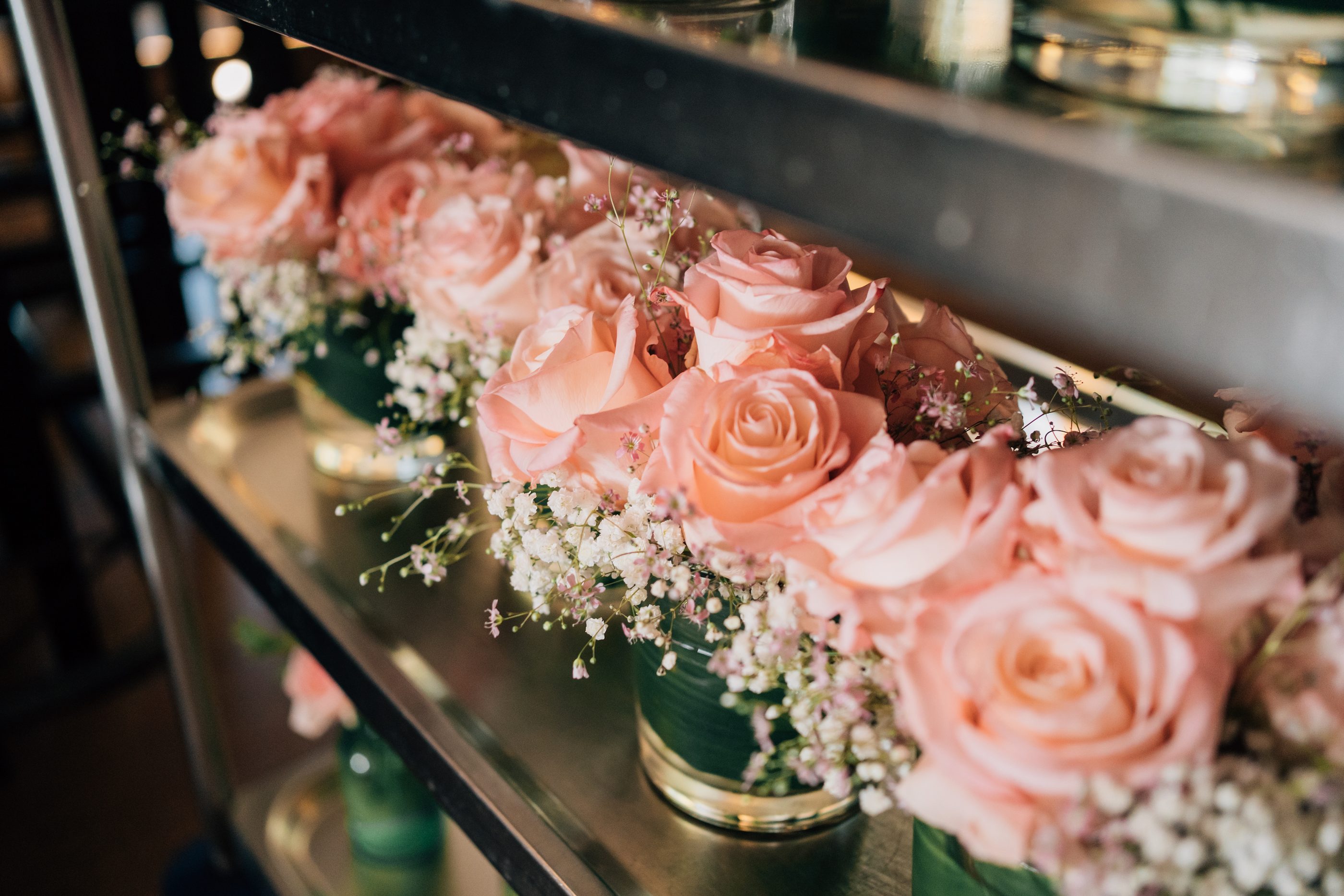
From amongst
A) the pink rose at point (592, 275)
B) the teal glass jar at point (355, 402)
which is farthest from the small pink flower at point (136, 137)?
the pink rose at point (592, 275)

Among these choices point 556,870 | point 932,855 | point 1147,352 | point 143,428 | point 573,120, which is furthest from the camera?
point 143,428

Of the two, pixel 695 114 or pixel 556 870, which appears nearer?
pixel 695 114

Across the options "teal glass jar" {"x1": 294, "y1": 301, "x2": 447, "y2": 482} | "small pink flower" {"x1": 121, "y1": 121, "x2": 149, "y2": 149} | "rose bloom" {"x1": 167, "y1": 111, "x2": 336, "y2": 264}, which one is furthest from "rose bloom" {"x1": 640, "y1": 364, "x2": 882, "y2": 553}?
"small pink flower" {"x1": 121, "y1": 121, "x2": 149, "y2": 149}

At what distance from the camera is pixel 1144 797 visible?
0.34 m

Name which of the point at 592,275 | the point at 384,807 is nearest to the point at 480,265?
the point at 592,275

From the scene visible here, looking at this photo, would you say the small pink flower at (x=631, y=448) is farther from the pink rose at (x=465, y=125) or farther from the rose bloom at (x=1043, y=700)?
the pink rose at (x=465, y=125)

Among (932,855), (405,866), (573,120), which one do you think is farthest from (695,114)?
(405,866)

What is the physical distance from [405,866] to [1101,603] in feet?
3.18

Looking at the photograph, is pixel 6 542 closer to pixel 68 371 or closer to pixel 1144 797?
pixel 68 371

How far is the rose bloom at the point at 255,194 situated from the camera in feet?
2.79

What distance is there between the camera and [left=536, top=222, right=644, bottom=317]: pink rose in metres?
0.59

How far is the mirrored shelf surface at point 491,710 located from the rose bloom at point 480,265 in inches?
8.9

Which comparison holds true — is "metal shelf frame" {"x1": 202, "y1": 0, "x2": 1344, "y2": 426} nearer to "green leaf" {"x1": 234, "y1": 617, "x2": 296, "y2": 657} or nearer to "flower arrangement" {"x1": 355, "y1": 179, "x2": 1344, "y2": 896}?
"flower arrangement" {"x1": 355, "y1": 179, "x2": 1344, "y2": 896}

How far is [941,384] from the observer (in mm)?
461
